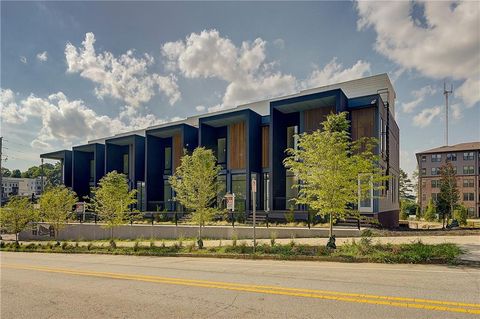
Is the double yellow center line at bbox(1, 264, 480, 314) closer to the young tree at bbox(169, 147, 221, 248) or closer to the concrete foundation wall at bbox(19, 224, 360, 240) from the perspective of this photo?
the young tree at bbox(169, 147, 221, 248)

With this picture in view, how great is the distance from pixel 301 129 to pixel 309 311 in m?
23.3

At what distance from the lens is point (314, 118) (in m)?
27.9

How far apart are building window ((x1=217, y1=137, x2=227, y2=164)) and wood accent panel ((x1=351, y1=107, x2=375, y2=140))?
14.5 m

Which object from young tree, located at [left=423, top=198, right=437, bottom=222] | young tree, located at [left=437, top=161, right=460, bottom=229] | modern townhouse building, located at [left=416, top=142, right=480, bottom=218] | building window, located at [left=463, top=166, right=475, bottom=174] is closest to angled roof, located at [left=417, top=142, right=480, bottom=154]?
modern townhouse building, located at [left=416, top=142, right=480, bottom=218]

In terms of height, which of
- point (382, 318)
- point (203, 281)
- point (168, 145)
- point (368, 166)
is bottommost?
point (203, 281)

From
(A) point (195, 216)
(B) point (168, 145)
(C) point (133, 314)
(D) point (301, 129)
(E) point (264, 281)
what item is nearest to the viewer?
(C) point (133, 314)

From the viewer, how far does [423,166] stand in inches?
2906

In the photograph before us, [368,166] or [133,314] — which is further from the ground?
[368,166]

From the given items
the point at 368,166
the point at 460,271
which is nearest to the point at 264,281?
the point at 460,271

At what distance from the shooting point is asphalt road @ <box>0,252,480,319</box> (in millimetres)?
6215

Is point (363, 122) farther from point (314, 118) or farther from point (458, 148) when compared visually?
point (458, 148)

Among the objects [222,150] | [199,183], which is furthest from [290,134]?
[199,183]

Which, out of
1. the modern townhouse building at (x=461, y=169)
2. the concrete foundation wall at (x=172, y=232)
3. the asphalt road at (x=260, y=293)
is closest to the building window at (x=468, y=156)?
the modern townhouse building at (x=461, y=169)

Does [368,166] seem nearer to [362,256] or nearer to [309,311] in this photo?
[362,256]
